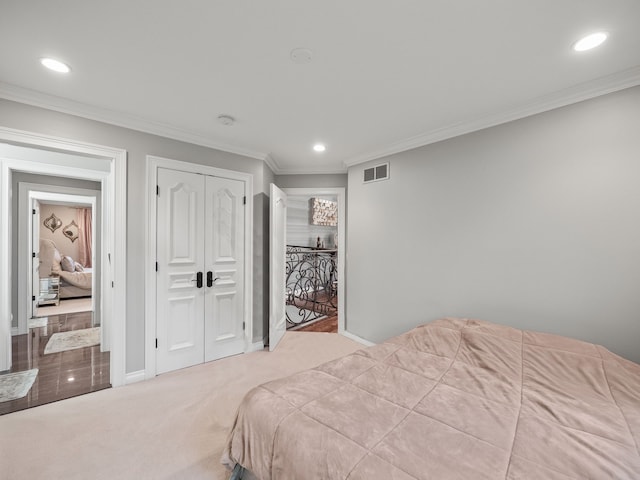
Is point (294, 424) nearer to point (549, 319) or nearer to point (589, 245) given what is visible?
point (549, 319)

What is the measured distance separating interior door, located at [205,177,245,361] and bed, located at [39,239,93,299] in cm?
518

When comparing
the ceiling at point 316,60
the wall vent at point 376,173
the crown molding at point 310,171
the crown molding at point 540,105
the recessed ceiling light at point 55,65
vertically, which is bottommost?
the wall vent at point 376,173

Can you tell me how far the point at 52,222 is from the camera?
7.01 metres

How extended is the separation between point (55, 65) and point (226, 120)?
3.77ft

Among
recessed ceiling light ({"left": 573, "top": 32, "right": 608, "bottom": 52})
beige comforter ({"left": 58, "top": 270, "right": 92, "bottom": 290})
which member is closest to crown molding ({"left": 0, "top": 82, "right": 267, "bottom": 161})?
recessed ceiling light ({"left": 573, "top": 32, "right": 608, "bottom": 52})

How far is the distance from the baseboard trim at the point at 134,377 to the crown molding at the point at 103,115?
7.60ft

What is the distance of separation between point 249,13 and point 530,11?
138cm

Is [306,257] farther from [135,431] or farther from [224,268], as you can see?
[135,431]

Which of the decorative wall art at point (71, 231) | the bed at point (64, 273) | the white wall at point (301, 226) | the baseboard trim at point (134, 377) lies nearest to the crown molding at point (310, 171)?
the white wall at point (301, 226)

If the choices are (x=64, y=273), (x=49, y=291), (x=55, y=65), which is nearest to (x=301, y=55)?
(x=55, y=65)

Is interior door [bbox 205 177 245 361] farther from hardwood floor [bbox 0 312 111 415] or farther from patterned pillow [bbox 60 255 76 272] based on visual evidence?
patterned pillow [bbox 60 255 76 272]

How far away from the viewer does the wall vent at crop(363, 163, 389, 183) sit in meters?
3.37

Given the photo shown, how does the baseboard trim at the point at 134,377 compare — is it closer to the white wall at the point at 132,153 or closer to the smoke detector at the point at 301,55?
the white wall at the point at 132,153

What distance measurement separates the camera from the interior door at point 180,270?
2.77 m
